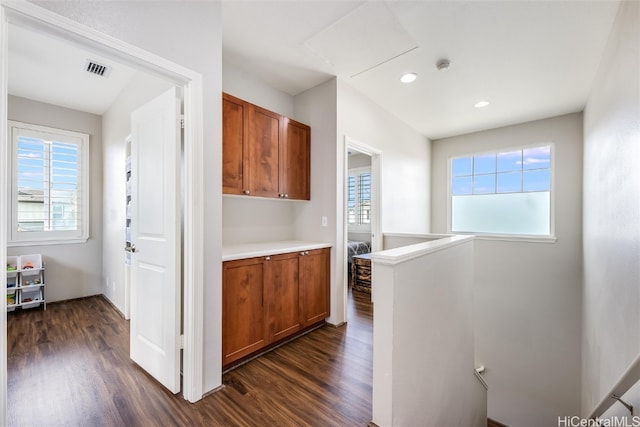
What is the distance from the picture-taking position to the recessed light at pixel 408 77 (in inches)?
117

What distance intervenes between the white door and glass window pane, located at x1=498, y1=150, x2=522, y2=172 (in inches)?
202

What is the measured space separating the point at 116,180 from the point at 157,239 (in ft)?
7.44

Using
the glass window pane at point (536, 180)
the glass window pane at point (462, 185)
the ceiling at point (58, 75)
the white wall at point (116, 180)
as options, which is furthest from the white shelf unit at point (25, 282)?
the glass window pane at point (536, 180)

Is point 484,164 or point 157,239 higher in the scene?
point 484,164

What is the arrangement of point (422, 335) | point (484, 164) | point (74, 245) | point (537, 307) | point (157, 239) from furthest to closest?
1. point (484, 164)
2. point (537, 307)
3. point (74, 245)
4. point (157, 239)
5. point (422, 335)

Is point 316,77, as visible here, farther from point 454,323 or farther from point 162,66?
point 454,323

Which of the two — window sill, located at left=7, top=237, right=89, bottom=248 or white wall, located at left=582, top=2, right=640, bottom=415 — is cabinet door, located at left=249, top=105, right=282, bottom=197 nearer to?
white wall, located at left=582, top=2, right=640, bottom=415

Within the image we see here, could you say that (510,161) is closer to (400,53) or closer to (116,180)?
(400,53)

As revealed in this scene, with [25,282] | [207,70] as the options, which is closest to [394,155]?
[207,70]

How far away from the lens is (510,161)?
4.63 metres

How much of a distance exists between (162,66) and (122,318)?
3.02 meters

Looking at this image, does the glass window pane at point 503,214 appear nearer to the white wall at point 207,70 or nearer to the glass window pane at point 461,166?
the glass window pane at point 461,166

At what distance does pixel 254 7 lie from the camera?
6.59ft

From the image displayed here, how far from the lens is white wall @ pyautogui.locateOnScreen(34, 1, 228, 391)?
1.59 meters
